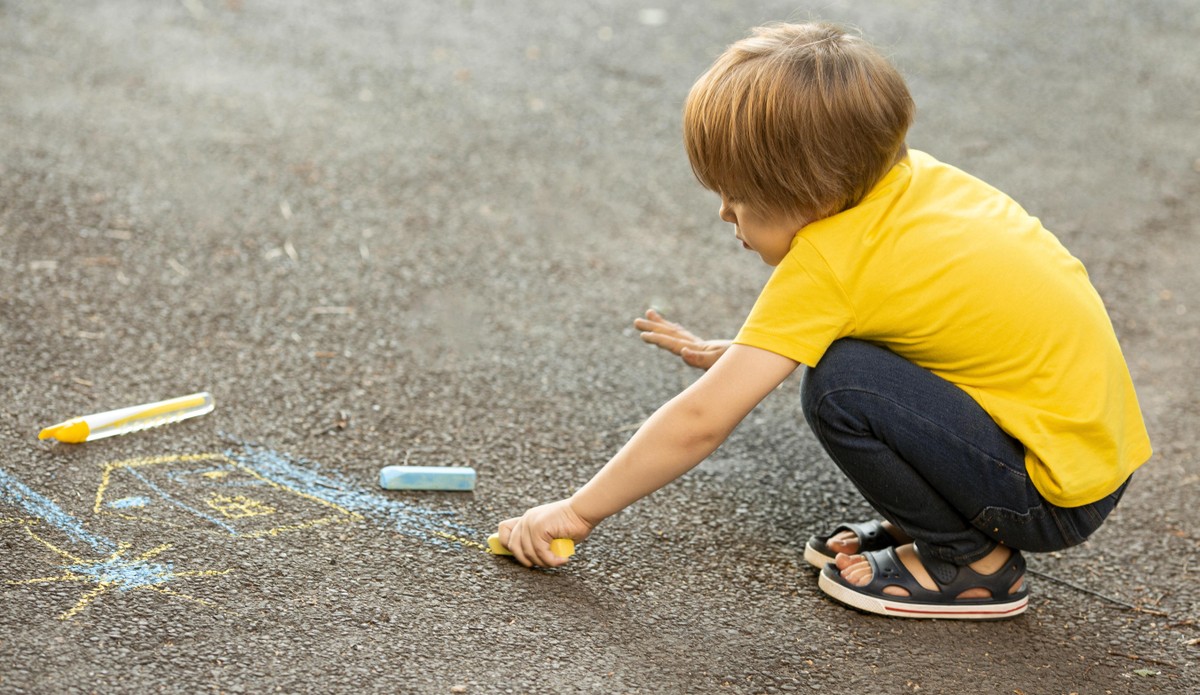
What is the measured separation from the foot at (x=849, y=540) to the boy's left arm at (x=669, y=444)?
0.44 metres

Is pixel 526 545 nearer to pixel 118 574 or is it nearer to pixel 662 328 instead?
pixel 662 328

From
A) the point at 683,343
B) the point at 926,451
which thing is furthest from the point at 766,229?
the point at 926,451

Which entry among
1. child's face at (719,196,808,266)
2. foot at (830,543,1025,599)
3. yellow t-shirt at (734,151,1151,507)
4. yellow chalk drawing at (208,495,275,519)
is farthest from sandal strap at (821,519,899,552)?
yellow chalk drawing at (208,495,275,519)

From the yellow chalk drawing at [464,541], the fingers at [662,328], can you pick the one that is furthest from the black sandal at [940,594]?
the yellow chalk drawing at [464,541]

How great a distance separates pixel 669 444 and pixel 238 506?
0.85m

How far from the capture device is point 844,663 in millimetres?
1925

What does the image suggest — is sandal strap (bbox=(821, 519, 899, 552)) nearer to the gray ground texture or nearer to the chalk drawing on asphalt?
the gray ground texture

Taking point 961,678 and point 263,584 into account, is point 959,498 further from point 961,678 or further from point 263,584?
point 263,584

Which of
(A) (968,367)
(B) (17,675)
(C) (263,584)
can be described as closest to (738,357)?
(A) (968,367)

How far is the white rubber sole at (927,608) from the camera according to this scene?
2.06 meters

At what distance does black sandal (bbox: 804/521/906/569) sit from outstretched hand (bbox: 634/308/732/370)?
405 millimetres

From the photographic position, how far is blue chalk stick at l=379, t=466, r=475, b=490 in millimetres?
2268

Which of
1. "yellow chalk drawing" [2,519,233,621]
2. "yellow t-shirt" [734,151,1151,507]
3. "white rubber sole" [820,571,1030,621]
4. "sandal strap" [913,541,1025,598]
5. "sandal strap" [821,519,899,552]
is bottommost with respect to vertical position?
"white rubber sole" [820,571,1030,621]

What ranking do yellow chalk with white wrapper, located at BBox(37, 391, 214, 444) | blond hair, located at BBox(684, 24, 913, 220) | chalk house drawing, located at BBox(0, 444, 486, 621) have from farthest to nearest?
yellow chalk with white wrapper, located at BBox(37, 391, 214, 444)
chalk house drawing, located at BBox(0, 444, 486, 621)
blond hair, located at BBox(684, 24, 913, 220)
